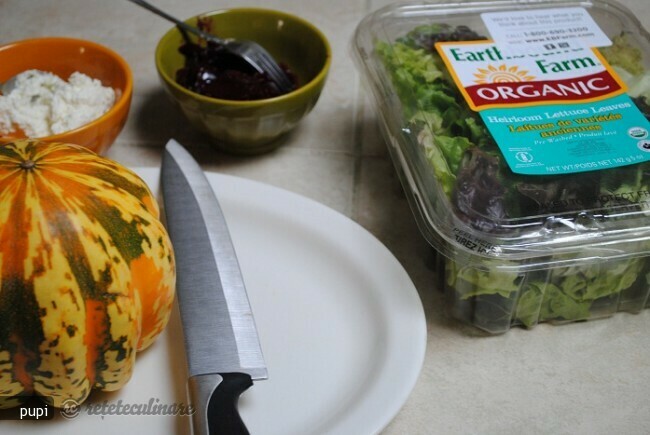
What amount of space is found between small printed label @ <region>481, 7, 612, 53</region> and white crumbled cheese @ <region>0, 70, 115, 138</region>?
601 millimetres

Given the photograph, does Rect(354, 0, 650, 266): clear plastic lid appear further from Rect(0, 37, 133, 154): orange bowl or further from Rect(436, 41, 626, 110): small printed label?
Rect(0, 37, 133, 154): orange bowl

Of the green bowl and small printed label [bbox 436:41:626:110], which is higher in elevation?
small printed label [bbox 436:41:626:110]

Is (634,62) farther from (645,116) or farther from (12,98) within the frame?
(12,98)

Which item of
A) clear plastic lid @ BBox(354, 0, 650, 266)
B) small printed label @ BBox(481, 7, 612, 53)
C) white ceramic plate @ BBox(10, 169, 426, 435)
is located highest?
small printed label @ BBox(481, 7, 612, 53)

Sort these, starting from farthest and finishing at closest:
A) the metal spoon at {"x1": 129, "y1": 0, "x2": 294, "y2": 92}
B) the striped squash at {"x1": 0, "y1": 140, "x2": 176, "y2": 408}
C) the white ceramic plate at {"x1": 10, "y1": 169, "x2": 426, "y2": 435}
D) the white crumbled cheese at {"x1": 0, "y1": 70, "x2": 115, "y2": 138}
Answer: the metal spoon at {"x1": 129, "y1": 0, "x2": 294, "y2": 92}
the white crumbled cheese at {"x1": 0, "y1": 70, "x2": 115, "y2": 138}
the white ceramic plate at {"x1": 10, "y1": 169, "x2": 426, "y2": 435}
the striped squash at {"x1": 0, "y1": 140, "x2": 176, "y2": 408}

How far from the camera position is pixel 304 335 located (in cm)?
91

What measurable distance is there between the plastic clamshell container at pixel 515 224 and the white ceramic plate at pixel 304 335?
3.5 inches

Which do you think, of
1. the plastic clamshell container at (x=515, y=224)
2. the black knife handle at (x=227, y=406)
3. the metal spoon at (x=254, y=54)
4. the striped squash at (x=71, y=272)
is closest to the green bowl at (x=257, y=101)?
the metal spoon at (x=254, y=54)

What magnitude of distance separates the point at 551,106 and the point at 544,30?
20cm

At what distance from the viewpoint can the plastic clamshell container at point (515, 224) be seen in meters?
0.86

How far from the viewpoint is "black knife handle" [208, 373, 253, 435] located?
0.72 metres

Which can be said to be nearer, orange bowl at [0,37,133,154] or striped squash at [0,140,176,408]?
striped squash at [0,140,176,408]

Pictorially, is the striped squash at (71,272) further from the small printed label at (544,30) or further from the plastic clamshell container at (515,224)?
the small printed label at (544,30)

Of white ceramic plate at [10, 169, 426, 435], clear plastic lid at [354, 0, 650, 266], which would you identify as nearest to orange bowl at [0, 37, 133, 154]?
white ceramic plate at [10, 169, 426, 435]
